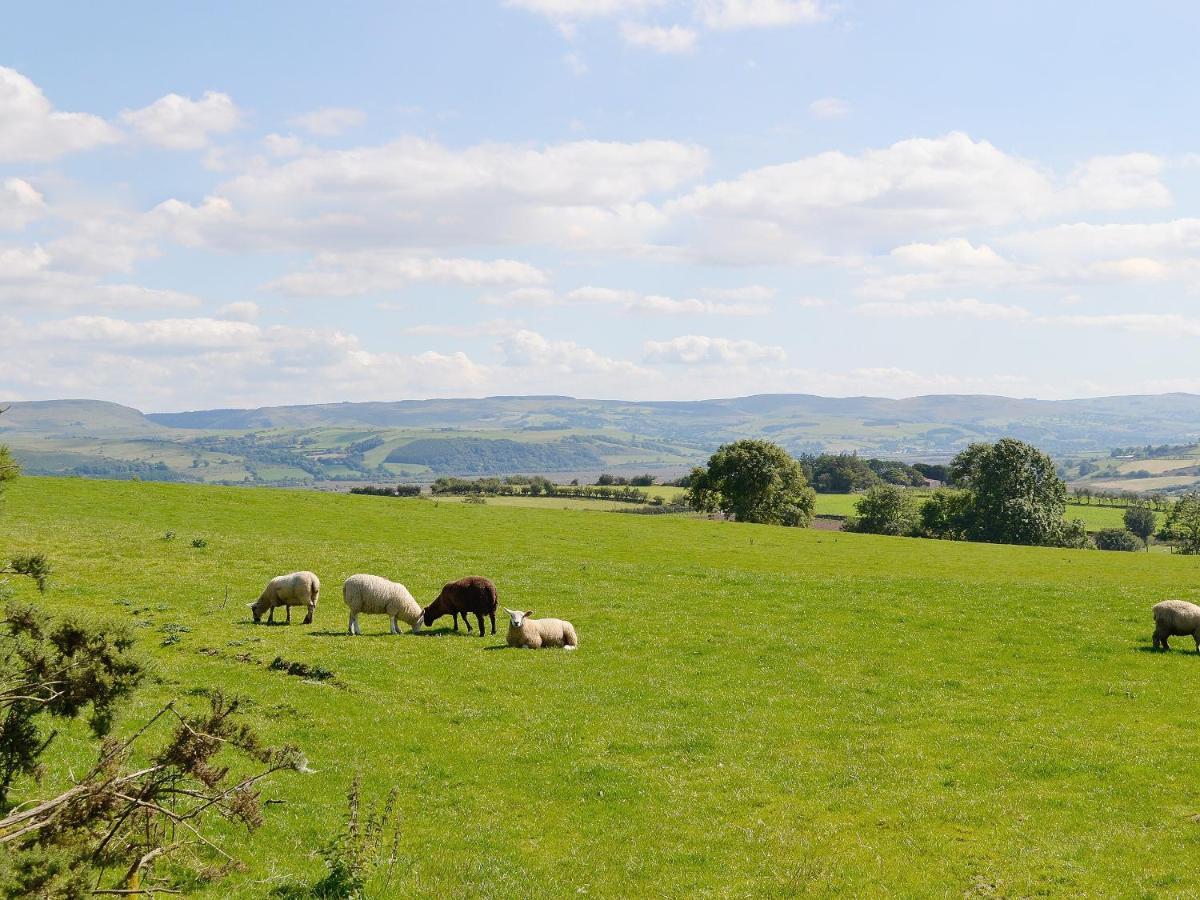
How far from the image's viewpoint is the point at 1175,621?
90.7 ft

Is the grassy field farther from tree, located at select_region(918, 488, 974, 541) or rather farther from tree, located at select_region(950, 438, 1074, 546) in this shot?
tree, located at select_region(918, 488, 974, 541)

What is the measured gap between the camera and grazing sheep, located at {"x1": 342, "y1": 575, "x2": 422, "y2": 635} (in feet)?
90.4

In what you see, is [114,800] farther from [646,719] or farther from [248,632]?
[248,632]

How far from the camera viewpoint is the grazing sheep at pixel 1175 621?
27562 mm

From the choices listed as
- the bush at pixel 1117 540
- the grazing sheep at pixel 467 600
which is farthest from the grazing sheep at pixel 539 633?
the bush at pixel 1117 540

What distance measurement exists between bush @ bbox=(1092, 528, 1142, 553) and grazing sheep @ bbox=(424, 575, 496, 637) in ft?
371

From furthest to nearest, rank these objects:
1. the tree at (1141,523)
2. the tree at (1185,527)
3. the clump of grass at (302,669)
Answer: the tree at (1141,523)
the tree at (1185,527)
the clump of grass at (302,669)

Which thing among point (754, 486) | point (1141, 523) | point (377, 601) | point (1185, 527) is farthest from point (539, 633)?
point (1141, 523)

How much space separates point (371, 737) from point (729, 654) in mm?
12779

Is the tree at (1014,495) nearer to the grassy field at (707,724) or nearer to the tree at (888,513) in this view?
the tree at (888,513)

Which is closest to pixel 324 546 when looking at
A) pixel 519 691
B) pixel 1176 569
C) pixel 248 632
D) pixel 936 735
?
pixel 248 632

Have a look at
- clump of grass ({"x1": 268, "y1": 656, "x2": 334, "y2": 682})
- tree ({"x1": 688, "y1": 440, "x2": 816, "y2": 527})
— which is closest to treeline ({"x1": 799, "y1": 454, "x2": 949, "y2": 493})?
tree ({"x1": 688, "y1": 440, "x2": 816, "y2": 527})

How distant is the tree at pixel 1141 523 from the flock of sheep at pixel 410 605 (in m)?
128

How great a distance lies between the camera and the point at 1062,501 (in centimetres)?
9844
